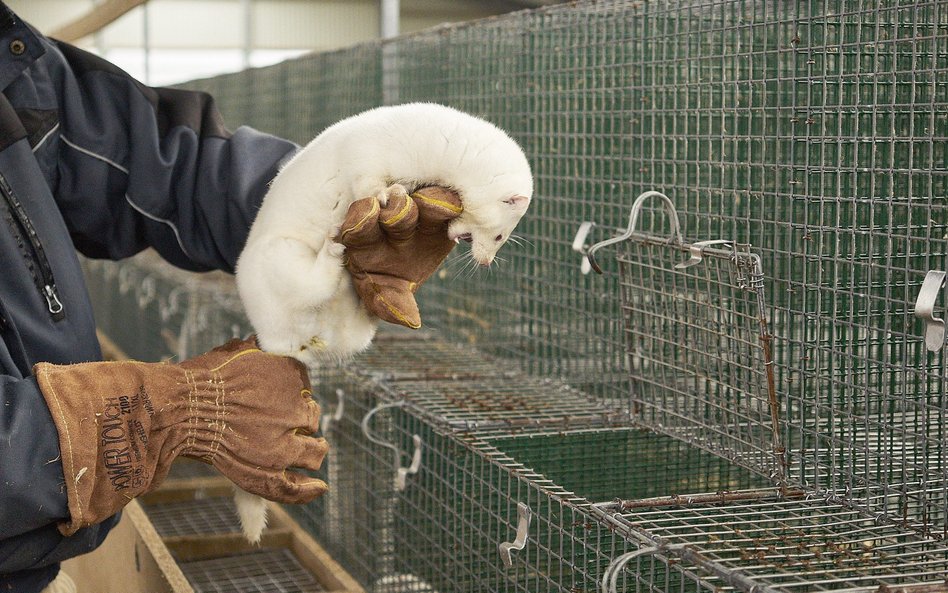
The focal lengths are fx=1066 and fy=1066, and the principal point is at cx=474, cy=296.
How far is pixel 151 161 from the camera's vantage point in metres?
1.51

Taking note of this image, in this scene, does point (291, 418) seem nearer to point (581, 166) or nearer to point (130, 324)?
point (581, 166)

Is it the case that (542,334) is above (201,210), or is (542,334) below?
below

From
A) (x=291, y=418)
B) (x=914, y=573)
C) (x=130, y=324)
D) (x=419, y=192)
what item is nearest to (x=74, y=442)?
(x=291, y=418)

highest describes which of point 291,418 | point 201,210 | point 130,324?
point 201,210

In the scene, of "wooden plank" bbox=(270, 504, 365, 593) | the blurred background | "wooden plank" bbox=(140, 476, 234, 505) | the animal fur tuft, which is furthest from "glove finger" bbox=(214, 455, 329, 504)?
the blurred background

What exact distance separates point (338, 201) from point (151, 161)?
0.39m

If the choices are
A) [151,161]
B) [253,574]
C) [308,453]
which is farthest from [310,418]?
[253,574]

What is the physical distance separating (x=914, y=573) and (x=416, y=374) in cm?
127

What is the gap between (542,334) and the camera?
224 cm

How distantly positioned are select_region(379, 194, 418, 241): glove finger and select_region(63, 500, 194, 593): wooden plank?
0.85 meters

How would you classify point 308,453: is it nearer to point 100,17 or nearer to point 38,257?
point 38,257

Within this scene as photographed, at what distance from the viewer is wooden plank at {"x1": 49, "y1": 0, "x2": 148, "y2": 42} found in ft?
6.06

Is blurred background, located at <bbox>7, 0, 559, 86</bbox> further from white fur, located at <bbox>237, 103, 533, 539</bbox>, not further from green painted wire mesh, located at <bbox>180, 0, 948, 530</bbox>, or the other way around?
white fur, located at <bbox>237, 103, 533, 539</bbox>

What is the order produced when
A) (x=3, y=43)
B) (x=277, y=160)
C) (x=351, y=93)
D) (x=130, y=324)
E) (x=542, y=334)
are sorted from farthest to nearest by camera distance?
1. (x=130, y=324)
2. (x=351, y=93)
3. (x=542, y=334)
4. (x=277, y=160)
5. (x=3, y=43)
